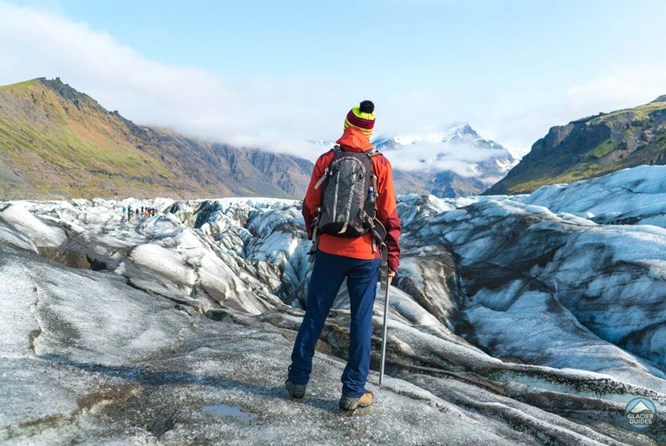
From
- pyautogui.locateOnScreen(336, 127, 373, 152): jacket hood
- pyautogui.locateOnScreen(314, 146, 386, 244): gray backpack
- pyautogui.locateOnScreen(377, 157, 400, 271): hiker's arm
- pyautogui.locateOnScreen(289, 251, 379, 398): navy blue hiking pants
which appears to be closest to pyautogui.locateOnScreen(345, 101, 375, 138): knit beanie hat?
pyautogui.locateOnScreen(336, 127, 373, 152): jacket hood

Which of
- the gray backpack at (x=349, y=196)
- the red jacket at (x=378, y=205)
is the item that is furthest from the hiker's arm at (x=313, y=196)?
the gray backpack at (x=349, y=196)

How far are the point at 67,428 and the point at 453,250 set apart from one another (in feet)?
161

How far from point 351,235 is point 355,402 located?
311cm

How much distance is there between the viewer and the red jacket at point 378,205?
799 centimetres

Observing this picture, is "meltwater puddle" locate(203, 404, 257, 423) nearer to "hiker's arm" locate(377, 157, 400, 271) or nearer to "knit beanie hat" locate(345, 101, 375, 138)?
"hiker's arm" locate(377, 157, 400, 271)

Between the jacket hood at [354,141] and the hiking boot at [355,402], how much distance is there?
15.3 feet

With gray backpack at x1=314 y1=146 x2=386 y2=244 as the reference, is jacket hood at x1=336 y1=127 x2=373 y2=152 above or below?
above

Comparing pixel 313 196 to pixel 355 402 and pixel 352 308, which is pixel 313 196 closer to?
pixel 352 308

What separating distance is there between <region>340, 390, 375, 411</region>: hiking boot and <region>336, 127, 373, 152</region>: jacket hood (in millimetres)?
4674

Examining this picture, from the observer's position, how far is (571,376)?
48.6ft

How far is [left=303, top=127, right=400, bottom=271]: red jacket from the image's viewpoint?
7988mm

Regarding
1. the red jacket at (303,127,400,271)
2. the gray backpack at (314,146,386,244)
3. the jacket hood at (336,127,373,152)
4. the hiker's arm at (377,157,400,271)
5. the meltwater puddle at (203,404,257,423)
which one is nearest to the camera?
the meltwater puddle at (203,404,257,423)

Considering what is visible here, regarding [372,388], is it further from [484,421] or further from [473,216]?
[473,216]

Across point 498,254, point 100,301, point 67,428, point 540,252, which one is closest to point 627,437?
point 67,428
